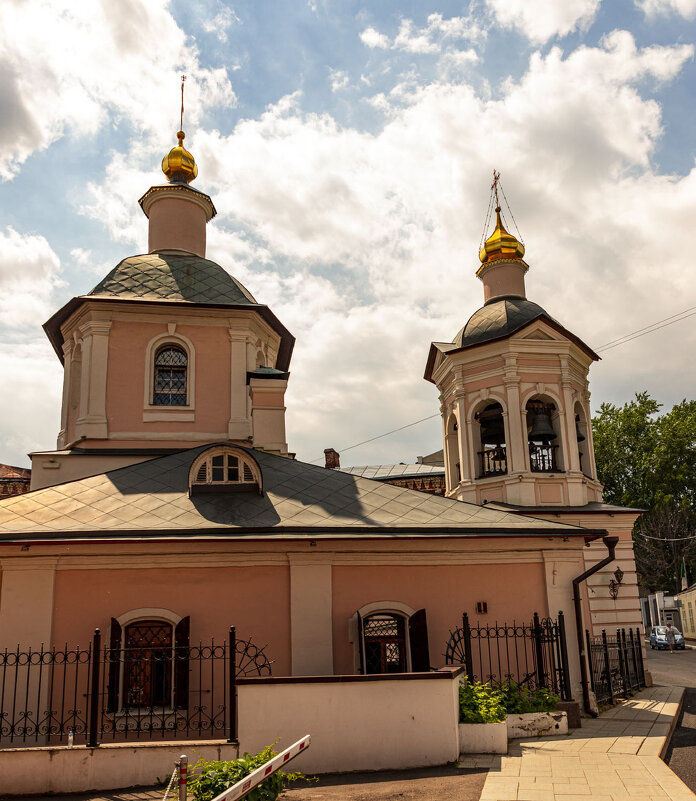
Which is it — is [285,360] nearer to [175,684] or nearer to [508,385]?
[508,385]

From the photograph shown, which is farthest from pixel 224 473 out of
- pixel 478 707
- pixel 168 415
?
pixel 478 707

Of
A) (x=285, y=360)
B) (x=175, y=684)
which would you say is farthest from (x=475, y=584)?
(x=285, y=360)

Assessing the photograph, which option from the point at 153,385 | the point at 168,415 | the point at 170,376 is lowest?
the point at 168,415

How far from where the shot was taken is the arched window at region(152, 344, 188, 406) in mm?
16062

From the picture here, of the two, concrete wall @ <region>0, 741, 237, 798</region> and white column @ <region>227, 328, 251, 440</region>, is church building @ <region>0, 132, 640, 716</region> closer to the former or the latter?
white column @ <region>227, 328, 251, 440</region>

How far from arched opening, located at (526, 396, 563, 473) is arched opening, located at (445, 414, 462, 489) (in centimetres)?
219

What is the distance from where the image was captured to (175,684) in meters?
10.5

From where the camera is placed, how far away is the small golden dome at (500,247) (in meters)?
20.4

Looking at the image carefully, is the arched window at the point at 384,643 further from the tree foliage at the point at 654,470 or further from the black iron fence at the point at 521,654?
the tree foliage at the point at 654,470

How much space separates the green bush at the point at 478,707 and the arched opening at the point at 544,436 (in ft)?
27.2

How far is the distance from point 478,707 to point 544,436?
9.15 metres

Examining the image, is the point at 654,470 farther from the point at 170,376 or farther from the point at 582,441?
the point at 170,376

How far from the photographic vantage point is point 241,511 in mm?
11930

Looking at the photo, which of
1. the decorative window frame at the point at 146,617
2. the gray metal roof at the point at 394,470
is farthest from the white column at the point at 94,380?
the gray metal roof at the point at 394,470
